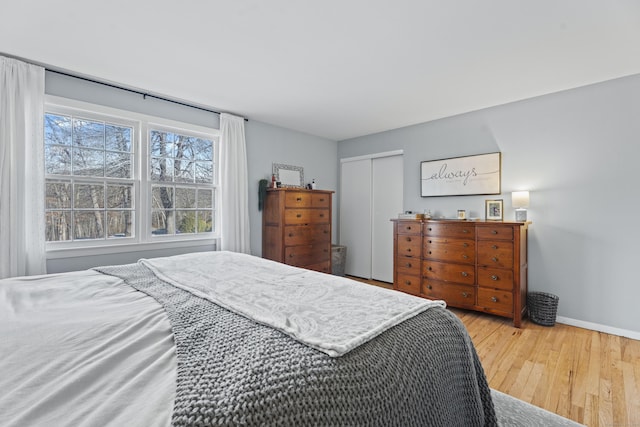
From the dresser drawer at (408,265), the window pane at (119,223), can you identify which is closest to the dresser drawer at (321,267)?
the dresser drawer at (408,265)

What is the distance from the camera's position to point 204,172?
11.8 feet

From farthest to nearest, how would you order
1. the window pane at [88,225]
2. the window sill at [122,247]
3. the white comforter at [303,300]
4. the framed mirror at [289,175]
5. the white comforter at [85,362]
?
the framed mirror at [289,175], the window pane at [88,225], the window sill at [122,247], the white comforter at [303,300], the white comforter at [85,362]

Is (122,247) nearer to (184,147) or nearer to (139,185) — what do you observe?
(139,185)

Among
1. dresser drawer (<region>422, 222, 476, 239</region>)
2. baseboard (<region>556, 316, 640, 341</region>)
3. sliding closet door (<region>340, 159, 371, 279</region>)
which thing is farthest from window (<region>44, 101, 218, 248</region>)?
baseboard (<region>556, 316, 640, 341</region>)

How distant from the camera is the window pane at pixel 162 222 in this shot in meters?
3.17

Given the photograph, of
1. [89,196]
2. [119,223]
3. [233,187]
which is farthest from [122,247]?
[233,187]

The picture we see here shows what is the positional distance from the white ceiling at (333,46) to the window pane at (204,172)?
77 centimetres

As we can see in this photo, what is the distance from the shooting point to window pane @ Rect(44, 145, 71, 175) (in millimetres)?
2588

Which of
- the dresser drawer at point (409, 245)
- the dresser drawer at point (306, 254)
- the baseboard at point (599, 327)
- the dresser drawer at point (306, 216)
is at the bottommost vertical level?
the baseboard at point (599, 327)

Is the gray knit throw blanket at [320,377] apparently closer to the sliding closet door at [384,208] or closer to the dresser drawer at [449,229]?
the dresser drawer at [449,229]

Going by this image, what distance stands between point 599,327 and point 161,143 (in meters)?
4.90

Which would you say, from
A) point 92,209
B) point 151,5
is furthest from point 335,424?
point 92,209

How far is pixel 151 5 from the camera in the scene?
174cm

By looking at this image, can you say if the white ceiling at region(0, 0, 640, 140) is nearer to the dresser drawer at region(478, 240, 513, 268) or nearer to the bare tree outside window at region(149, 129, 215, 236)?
the bare tree outside window at region(149, 129, 215, 236)
